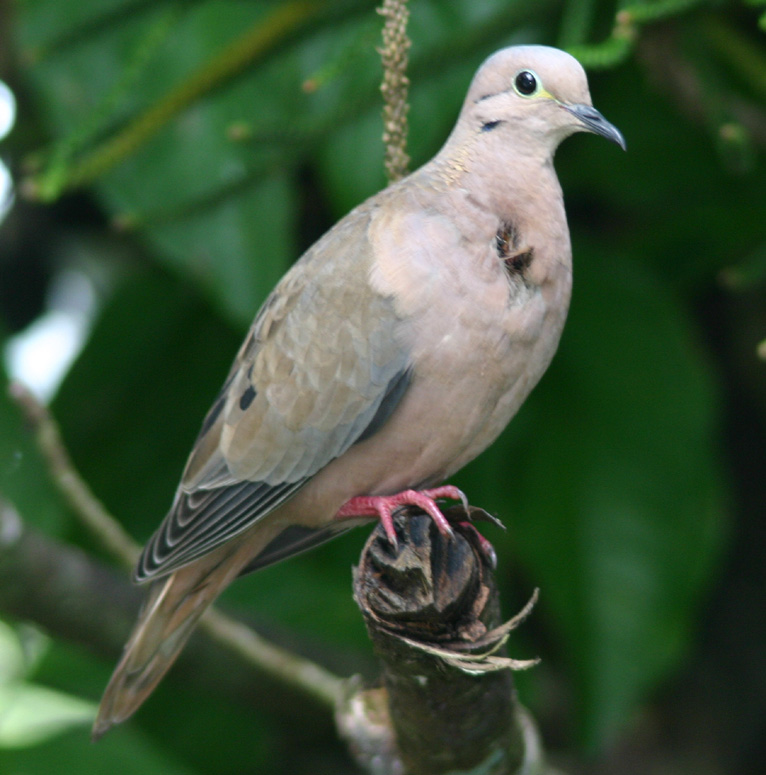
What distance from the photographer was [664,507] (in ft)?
9.43

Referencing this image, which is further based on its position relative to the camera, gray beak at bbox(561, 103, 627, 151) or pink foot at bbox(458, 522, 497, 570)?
gray beak at bbox(561, 103, 627, 151)

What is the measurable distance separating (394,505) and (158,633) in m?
0.67

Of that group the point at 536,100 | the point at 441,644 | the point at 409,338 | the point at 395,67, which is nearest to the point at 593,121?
the point at 536,100

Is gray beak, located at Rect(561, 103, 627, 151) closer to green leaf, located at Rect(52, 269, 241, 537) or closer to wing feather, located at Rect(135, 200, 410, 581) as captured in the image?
wing feather, located at Rect(135, 200, 410, 581)

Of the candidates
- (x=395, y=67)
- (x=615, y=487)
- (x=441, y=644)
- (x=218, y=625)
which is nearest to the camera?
(x=441, y=644)

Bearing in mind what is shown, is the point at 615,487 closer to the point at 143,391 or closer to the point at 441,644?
the point at 143,391

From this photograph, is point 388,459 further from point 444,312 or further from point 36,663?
point 36,663

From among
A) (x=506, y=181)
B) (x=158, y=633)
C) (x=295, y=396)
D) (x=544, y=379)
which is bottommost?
(x=544, y=379)

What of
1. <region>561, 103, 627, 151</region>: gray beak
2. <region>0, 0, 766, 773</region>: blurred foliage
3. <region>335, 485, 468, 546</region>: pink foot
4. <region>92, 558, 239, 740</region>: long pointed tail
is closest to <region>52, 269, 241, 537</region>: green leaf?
<region>0, 0, 766, 773</region>: blurred foliage

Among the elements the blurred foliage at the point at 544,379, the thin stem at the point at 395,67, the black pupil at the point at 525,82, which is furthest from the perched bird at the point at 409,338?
the blurred foliage at the point at 544,379

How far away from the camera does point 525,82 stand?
5.95 feet

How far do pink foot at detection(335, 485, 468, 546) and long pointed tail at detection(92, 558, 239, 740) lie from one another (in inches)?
14.9

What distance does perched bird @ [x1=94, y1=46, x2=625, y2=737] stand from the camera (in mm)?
1713

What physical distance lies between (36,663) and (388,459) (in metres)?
1.62
